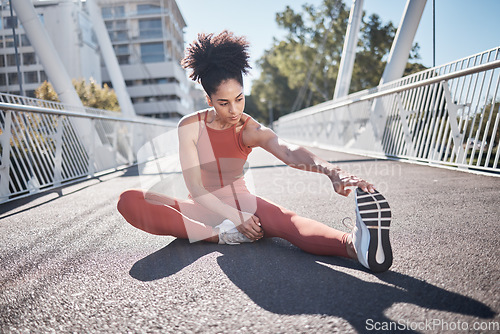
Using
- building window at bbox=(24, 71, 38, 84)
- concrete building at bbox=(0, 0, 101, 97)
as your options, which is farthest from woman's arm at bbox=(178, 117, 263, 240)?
building window at bbox=(24, 71, 38, 84)

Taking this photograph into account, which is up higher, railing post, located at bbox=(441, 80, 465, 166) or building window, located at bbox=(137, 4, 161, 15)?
building window, located at bbox=(137, 4, 161, 15)

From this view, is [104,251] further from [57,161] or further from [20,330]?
[57,161]

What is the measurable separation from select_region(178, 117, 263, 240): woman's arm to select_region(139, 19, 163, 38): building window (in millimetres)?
64142

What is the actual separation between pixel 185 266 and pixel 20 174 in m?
4.69

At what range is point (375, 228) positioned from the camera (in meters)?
1.70

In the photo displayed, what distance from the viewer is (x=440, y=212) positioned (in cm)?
296

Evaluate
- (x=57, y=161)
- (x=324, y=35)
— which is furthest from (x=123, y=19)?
(x=57, y=161)

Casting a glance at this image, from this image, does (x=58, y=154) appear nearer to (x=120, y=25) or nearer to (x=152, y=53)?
(x=152, y=53)

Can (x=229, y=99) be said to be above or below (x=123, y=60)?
below

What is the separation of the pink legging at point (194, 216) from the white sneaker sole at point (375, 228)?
40 centimetres

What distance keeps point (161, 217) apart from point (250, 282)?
90cm

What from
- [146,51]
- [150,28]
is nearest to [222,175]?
[146,51]

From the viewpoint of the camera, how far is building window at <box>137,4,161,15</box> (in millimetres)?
61531

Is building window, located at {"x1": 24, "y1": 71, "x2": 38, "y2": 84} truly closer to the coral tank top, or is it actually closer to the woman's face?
the coral tank top
